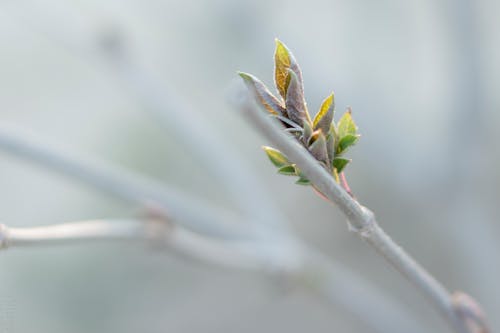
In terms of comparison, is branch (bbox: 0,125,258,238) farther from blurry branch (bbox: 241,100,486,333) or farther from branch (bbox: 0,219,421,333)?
blurry branch (bbox: 241,100,486,333)

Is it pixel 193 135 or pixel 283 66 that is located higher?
pixel 193 135

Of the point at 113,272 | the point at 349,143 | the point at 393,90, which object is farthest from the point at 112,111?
the point at 349,143

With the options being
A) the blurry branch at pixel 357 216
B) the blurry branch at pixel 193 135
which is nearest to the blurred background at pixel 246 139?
the blurry branch at pixel 193 135

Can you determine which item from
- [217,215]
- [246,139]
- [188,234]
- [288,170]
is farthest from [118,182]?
[246,139]

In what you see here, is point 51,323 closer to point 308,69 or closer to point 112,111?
point 112,111

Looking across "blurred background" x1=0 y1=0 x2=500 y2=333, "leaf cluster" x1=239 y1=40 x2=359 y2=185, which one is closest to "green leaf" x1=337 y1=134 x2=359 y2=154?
"leaf cluster" x1=239 y1=40 x2=359 y2=185

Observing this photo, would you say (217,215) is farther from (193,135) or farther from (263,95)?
(263,95)

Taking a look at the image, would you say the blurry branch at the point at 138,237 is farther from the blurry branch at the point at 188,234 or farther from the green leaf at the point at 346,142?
the green leaf at the point at 346,142
